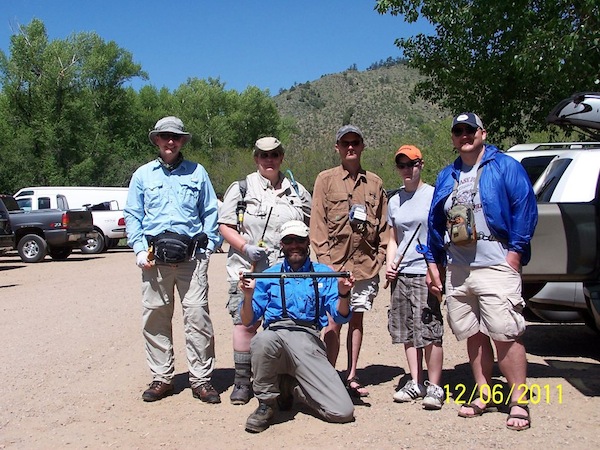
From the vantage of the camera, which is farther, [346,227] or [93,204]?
[93,204]

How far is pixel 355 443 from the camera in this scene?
457 cm

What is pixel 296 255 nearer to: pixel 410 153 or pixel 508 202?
pixel 410 153

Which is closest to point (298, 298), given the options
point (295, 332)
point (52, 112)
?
point (295, 332)

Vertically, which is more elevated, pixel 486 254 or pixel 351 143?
pixel 351 143

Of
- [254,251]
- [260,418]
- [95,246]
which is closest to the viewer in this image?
[260,418]

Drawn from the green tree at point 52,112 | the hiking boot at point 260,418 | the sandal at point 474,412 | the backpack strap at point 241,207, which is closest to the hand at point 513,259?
the sandal at point 474,412

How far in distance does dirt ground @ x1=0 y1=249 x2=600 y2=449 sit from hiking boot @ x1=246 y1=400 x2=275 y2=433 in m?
0.05

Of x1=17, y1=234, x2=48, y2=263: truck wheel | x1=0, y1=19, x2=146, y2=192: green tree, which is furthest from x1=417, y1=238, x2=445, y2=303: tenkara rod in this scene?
x1=0, y1=19, x2=146, y2=192: green tree

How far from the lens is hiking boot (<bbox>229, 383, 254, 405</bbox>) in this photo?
5.49m

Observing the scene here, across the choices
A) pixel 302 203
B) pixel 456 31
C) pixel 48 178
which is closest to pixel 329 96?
pixel 48 178

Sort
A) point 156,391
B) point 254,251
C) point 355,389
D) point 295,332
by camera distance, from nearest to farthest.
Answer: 1. point 295,332
2. point 254,251
3. point 355,389
4. point 156,391

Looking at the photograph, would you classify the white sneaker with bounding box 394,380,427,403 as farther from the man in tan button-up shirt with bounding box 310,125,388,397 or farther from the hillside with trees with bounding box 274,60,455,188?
the hillside with trees with bounding box 274,60,455,188
